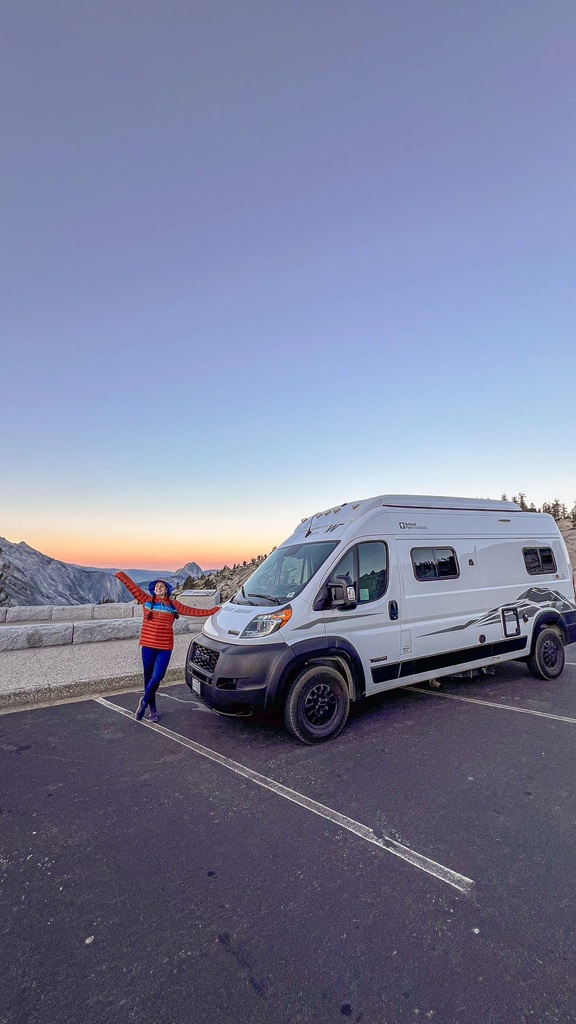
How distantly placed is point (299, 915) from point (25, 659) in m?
7.45

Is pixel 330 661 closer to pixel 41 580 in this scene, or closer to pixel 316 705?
pixel 316 705

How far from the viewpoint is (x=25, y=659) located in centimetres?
804

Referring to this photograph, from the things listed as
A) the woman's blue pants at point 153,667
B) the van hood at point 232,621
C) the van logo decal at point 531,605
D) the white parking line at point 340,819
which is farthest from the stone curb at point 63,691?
the van logo decal at point 531,605

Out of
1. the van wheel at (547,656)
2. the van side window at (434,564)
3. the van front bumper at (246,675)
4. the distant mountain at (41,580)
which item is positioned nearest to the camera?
the van front bumper at (246,675)

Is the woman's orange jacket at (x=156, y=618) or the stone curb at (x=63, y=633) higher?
the woman's orange jacket at (x=156, y=618)

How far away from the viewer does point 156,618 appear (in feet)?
18.0

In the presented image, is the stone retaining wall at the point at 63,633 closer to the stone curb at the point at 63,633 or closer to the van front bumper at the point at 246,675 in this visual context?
the stone curb at the point at 63,633

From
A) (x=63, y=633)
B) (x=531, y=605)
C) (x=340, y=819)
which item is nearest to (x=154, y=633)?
(x=340, y=819)

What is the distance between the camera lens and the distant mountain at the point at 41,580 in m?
20.2

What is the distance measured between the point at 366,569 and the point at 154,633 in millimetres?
2766

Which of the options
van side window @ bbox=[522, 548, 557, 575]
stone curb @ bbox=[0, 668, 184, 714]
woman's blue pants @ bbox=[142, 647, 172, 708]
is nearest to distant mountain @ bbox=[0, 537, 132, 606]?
stone curb @ bbox=[0, 668, 184, 714]

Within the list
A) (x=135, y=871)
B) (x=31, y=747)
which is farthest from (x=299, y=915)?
(x=31, y=747)

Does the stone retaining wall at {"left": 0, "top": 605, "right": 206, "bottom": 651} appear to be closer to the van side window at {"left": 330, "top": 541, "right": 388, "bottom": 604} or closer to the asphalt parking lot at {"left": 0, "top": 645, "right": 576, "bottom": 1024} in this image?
the asphalt parking lot at {"left": 0, "top": 645, "right": 576, "bottom": 1024}

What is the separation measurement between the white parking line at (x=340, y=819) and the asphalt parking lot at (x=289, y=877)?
0.01 metres
